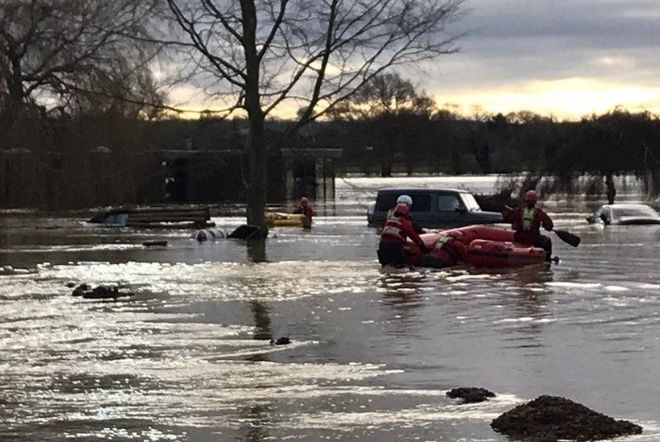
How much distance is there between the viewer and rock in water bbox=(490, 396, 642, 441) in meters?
9.91

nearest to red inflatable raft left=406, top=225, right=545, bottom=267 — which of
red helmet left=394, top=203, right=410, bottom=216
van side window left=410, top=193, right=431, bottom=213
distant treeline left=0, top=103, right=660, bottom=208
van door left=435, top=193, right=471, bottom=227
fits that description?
red helmet left=394, top=203, right=410, bottom=216

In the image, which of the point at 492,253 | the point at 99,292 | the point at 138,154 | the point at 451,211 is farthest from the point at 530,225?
the point at 138,154

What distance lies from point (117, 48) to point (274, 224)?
12.3 m

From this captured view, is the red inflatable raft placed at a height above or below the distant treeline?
below

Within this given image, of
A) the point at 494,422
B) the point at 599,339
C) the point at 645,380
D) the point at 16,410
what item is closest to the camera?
the point at 494,422

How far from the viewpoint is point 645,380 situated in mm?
12430

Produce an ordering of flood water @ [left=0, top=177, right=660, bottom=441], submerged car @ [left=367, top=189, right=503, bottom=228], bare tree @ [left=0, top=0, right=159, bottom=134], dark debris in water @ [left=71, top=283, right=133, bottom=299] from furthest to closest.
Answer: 1. bare tree @ [left=0, top=0, right=159, bottom=134]
2. submerged car @ [left=367, top=189, right=503, bottom=228]
3. dark debris in water @ [left=71, top=283, right=133, bottom=299]
4. flood water @ [left=0, top=177, right=660, bottom=441]

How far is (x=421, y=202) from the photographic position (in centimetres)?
4375

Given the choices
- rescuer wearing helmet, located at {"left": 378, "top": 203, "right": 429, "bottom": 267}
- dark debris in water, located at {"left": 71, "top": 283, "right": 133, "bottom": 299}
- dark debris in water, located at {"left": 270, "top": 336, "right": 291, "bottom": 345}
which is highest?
rescuer wearing helmet, located at {"left": 378, "top": 203, "right": 429, "bottom": 267}

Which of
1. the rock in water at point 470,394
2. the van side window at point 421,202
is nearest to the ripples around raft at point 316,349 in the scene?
the rock in water at point 470,394

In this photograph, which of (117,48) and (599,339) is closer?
(599,339)

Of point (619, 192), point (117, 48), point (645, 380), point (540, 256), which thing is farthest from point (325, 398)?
point (619, 192)

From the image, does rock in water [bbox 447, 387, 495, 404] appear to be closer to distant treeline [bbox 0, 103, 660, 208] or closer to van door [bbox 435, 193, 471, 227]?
van door [bbox 435, 193, 471, 227]

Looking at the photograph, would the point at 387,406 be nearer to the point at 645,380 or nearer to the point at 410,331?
the point at 645,380
